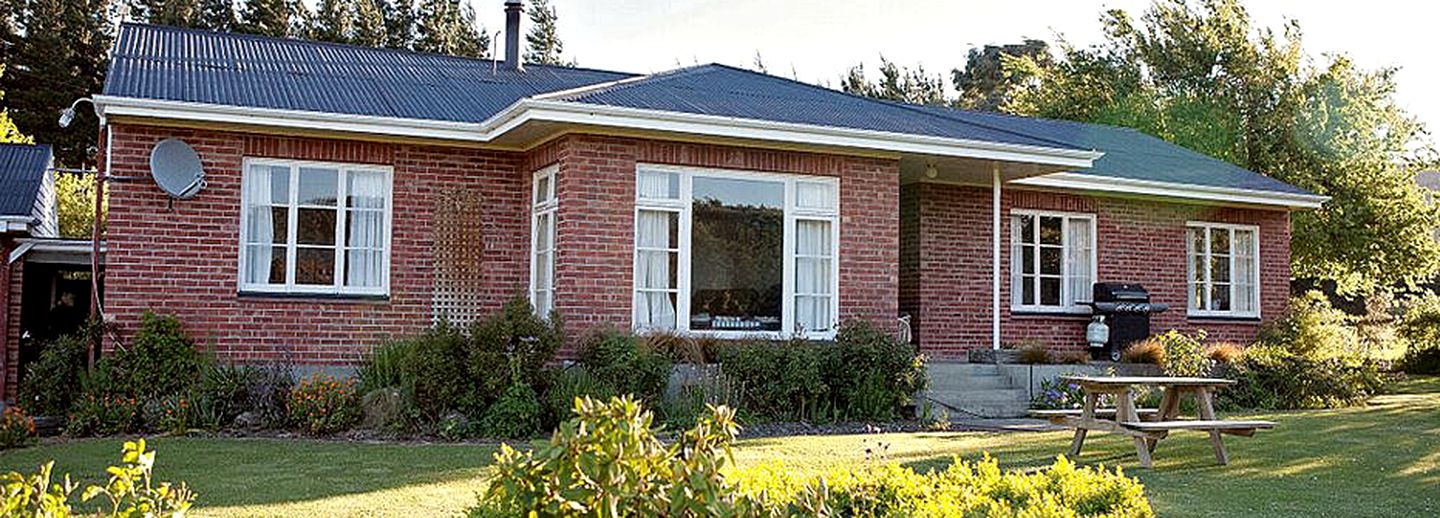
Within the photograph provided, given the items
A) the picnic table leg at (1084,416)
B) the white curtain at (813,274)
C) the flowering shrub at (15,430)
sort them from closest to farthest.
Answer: the picnic table leg at (1084,416) < the flowering shrub at (15,430) < the white curtain at (813,274)

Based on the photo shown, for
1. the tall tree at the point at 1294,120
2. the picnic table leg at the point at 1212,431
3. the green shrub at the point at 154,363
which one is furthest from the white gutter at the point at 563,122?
the tall tree at the point at 1294,120

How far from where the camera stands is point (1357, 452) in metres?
10.7

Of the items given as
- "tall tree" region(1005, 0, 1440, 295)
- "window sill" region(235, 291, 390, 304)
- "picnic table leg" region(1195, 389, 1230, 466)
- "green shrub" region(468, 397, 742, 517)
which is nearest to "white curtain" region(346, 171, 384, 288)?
"window sill" region(235, 291, 390, 304)

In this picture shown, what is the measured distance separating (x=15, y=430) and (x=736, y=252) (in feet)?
22.8

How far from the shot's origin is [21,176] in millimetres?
16875

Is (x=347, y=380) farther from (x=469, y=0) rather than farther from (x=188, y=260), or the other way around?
(x=469, y=0)

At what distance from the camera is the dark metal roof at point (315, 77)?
14117mm

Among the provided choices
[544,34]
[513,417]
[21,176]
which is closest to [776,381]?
[513,417]

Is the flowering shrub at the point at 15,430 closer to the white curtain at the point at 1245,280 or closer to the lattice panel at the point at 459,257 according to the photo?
the lattice panel at the point at 459,257

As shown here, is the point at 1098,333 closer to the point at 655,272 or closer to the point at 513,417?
the point at 655,272

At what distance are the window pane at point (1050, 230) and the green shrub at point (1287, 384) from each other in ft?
10.5

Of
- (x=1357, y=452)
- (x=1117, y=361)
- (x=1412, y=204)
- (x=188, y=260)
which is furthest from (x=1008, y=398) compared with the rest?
(x=1412, y=204)

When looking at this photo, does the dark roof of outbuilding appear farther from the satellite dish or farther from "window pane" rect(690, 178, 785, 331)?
"window pane" rect(690, 178, 785, 331)

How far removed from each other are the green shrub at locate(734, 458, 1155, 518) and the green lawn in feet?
2.74
